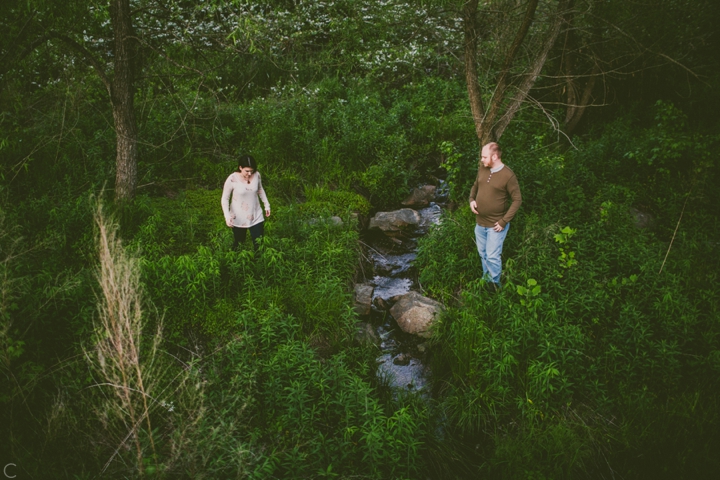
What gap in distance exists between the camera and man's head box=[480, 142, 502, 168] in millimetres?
5648

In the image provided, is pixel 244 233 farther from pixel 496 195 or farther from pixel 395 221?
pixel 496 195

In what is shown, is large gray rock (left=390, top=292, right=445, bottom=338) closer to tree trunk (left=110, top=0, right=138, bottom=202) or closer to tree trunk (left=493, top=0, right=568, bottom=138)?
tree trunk (left=493, top=0, right=568, bottom=138)

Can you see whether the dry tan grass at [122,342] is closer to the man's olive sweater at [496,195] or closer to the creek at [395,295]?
the creek at [395,295]

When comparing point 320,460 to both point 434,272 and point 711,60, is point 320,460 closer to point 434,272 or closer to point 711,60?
point 434,272

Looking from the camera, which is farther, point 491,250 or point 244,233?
point 244,233

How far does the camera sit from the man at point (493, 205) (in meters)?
5.65

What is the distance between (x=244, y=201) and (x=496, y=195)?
11.8 ft

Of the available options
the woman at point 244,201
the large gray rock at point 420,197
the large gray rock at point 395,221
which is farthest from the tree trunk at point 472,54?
the woman at point 244,201

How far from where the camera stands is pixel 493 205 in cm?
577

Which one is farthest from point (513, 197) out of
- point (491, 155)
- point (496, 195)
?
point (491, 155)

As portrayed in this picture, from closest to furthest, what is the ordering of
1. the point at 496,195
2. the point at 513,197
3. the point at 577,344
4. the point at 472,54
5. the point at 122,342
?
1. the point at 122,342
2. the point at 577,344
3. the point at 513,197
4. the point at 496,195
5. the point at 472,54

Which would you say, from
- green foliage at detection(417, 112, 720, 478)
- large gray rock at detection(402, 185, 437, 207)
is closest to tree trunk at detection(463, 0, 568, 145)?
green foliage at detection(417, 112, 720, 478)

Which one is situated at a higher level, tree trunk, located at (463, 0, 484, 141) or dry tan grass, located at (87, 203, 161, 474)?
tree trunk, located at (463, 0, 484, 141)

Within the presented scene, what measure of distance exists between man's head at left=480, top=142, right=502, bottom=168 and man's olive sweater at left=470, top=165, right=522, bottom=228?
121mm
